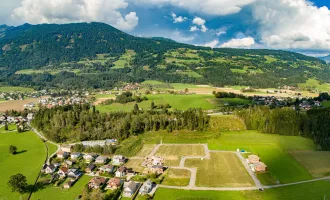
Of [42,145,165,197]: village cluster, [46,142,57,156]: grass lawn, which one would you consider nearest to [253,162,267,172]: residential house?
[42,145,165,197]: village cluster

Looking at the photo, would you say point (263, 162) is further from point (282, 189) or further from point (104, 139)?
point (104, 139)

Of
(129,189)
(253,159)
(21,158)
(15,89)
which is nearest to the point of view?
(129,189)

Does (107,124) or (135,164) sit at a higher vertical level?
(107,124)

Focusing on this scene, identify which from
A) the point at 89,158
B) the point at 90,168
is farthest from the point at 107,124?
the point at 90,168

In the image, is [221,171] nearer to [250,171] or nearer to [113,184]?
[250,171]

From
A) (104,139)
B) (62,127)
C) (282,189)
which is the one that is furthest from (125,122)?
(282,189)

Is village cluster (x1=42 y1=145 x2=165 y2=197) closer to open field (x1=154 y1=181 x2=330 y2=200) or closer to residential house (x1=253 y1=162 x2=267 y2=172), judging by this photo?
open field (x1=154 y1=181 x2=330 y2=200)
